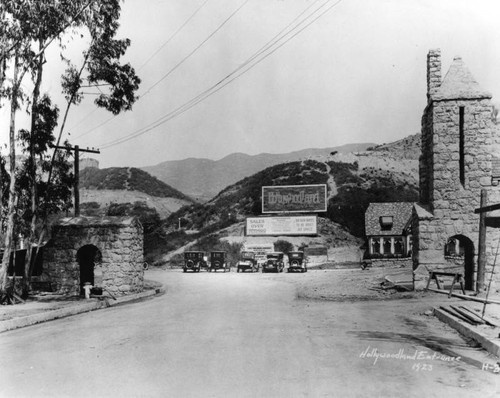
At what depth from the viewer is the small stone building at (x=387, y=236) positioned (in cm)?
5912

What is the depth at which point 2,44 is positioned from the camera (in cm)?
1697

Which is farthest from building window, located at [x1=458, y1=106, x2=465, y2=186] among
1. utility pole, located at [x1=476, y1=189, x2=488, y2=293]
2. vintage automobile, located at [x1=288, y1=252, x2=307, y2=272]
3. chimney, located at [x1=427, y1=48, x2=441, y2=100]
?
vintage automobile, located at [x1=288, y1=252, x2=307, y2=272]

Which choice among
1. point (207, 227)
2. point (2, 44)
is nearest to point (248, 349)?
point (2, 44)

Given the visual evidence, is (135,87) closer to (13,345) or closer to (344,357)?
(13,345)

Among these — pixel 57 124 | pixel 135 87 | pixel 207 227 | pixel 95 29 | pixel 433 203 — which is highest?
pixel 95 29

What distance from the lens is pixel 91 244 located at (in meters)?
19.8

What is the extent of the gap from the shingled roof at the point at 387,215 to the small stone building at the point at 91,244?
44.0m

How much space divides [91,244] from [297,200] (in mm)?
44019

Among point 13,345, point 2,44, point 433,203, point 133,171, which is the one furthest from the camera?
point 133,171

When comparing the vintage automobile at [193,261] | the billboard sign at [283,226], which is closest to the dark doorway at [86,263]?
the vintage automobile at [193,261]

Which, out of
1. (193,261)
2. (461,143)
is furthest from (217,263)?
(461,143)

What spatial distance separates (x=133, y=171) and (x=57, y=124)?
12916cm

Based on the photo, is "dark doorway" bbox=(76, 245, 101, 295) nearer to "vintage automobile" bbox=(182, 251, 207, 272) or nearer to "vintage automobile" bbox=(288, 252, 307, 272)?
"vintage automobile" bbox=(182, 251, 207, 272)

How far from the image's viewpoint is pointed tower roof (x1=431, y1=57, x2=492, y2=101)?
18.2 meters
